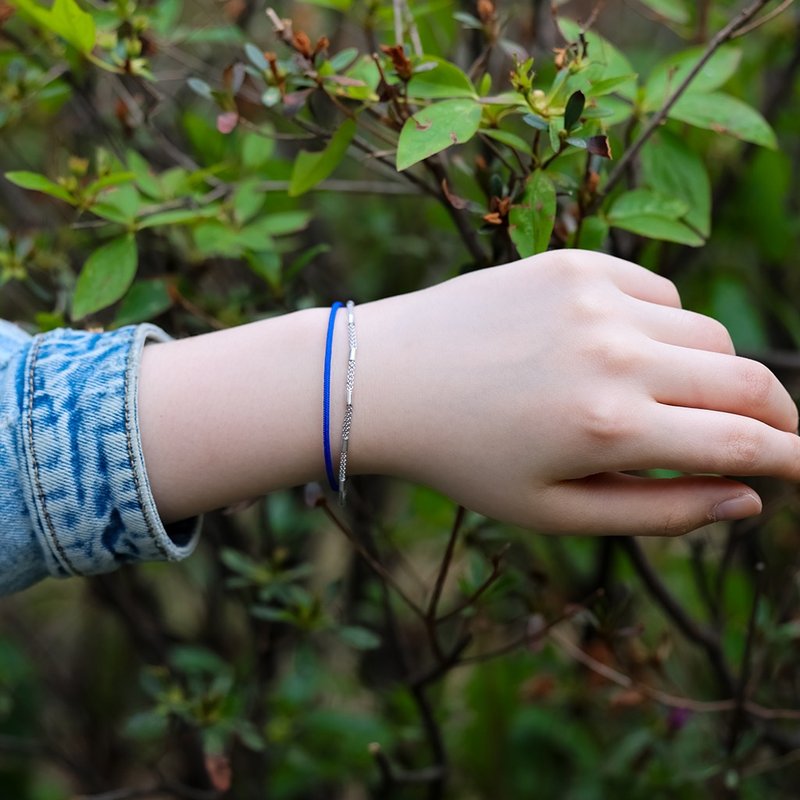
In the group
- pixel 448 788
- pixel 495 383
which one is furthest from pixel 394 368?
pixel 448 788

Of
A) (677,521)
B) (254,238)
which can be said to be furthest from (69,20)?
(677,521)

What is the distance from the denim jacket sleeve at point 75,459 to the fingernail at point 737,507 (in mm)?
446

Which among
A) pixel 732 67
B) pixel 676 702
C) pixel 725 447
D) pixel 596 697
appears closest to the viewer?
pixel 725 447

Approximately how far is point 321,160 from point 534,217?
21 cm

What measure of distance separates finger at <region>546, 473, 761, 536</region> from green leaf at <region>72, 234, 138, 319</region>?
440mm

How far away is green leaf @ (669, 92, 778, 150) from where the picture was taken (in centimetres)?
84

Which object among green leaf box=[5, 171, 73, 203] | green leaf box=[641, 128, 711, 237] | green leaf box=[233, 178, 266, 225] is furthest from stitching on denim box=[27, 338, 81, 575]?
green leaf box=[641, 128, 711, 237]

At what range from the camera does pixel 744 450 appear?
0.68 meters

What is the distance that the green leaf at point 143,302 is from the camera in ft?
3.06

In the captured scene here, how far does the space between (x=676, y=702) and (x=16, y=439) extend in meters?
0.74

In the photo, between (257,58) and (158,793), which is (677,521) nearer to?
(257,58)

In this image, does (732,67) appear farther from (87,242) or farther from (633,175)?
(87,242)

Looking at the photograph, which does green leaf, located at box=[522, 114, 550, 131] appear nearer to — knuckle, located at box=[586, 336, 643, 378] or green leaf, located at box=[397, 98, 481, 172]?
green leaf, located at box=[397, 98, 481, 172]

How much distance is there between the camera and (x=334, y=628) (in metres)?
1.08
